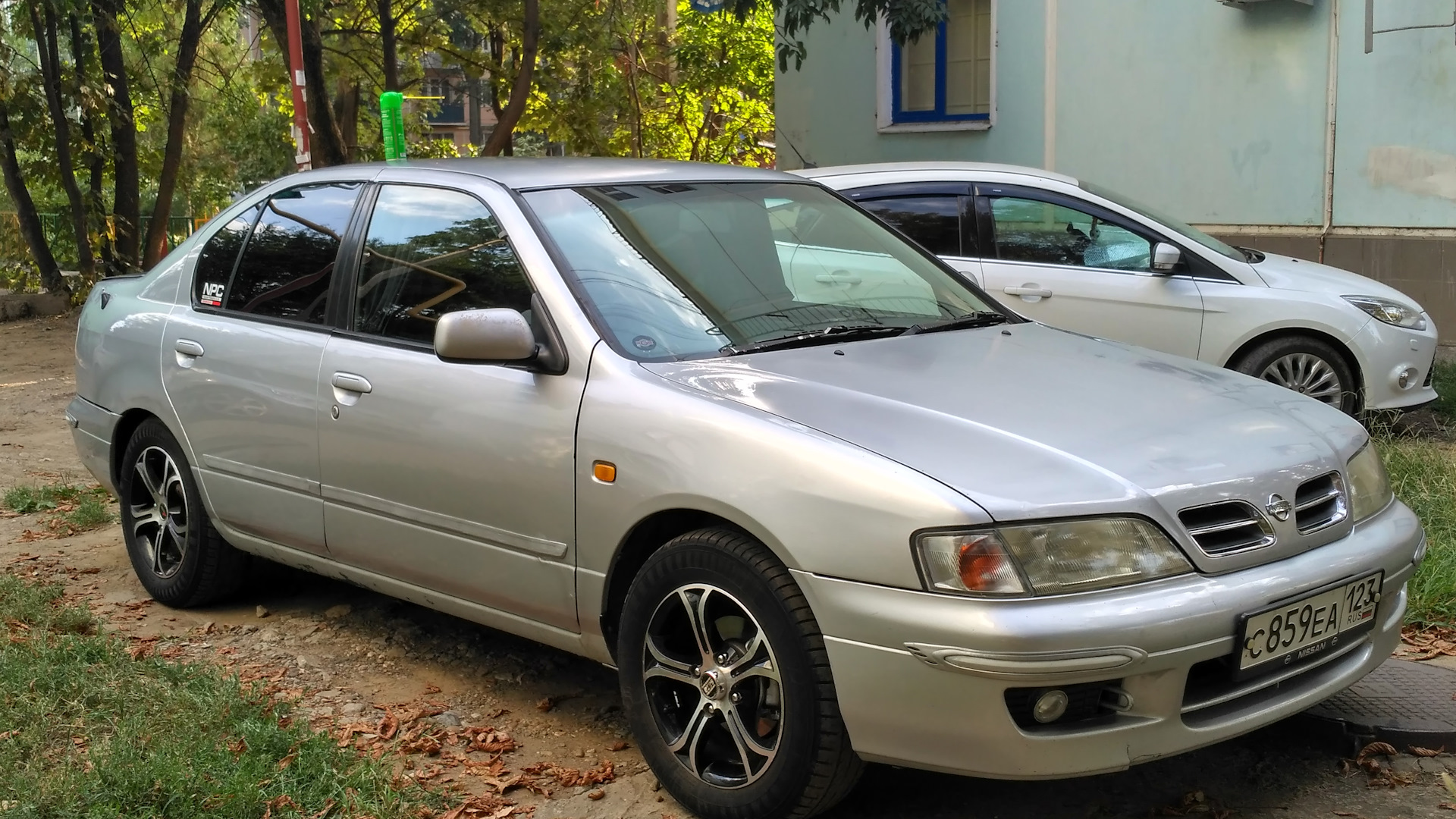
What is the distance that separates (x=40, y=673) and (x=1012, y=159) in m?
10.7

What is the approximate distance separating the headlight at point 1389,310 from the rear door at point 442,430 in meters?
5.32

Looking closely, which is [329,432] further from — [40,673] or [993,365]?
[993,365]

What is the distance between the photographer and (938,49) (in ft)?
45.7

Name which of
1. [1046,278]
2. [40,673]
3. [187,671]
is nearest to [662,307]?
[187,671]

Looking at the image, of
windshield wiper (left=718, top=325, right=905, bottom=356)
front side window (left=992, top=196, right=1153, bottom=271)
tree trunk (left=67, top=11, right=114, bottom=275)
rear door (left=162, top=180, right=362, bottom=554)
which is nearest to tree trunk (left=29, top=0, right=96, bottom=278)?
tree trunk (left=67, top=11, right=114, bottom=275)

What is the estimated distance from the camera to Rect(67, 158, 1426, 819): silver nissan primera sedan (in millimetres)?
2924

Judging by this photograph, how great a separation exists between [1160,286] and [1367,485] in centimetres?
431

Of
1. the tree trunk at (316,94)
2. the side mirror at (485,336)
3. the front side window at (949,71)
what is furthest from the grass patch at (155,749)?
the front side window at (949,71)

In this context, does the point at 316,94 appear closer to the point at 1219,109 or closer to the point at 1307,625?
the point at 1219,109

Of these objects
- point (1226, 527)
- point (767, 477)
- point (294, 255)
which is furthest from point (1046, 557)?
point (294, 255)

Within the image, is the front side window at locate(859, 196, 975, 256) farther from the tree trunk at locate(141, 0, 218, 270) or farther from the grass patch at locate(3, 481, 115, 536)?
the tree trunk at locate(141, 0, 218, 270)

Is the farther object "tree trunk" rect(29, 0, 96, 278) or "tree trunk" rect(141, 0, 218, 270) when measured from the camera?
"tree trunk" rect(141, 0, 218, 270)

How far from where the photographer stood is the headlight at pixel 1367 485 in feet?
11.3

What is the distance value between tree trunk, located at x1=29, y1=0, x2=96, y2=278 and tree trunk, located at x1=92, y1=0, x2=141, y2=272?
1.22 ft
